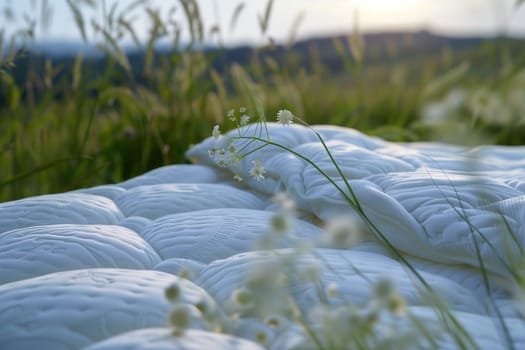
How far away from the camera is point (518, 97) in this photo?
0.62m

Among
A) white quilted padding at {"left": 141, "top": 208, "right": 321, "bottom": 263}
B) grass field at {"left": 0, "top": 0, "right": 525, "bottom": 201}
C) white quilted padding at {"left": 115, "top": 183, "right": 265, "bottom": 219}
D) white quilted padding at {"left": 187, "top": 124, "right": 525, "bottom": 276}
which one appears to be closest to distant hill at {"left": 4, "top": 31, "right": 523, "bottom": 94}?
grass field at {"left": 0, "top": 0, "right": 525, "bottom": 201}

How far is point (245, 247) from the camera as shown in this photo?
1.02 metres

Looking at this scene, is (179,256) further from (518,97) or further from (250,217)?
(518,97)

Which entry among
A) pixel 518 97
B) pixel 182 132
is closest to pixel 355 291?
pixel 518 97

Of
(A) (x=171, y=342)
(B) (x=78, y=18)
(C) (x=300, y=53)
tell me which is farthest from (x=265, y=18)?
(C) (x=300, y=53)

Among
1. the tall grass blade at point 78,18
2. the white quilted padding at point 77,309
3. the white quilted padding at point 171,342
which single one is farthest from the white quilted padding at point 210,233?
the tall grass blade at point 78,18

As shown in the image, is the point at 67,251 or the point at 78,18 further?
the point at 78,18

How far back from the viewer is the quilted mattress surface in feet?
2.25

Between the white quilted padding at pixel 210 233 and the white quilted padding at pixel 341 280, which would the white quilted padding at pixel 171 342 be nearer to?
the white quilted padding at pixel 341 280

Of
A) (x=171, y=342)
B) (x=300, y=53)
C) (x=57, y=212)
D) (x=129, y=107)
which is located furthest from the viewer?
(x=300, y=53)

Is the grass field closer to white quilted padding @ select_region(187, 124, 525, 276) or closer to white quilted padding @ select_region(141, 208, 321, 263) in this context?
white quilted padding @ select_region(187, 124, 525, 276)

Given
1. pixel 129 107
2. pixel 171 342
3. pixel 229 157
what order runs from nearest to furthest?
pixel 171 342, pixel 229 157, pixel 129 107

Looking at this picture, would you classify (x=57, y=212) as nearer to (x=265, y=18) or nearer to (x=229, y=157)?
(x=229, y=157)

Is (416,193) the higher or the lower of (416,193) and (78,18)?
the lower
